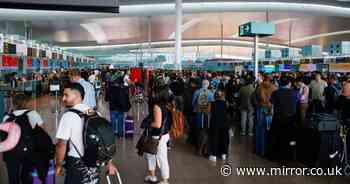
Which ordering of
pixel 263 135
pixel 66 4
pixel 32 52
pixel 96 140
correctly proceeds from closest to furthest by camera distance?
1. pixel 96 140
2. pixel 66 4
3. pixel 263 135
4. pixel 32 52

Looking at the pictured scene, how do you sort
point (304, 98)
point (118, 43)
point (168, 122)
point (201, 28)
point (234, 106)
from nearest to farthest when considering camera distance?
point (168, 122) → point (304, 98) → point (234, 106) → point (201, 28) → point (118, 43)

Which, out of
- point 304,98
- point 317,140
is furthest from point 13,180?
point 304,98

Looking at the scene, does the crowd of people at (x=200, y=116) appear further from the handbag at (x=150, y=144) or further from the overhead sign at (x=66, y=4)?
the overhead sign at (x=66, y=4)

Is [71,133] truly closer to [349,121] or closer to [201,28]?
[349,121]

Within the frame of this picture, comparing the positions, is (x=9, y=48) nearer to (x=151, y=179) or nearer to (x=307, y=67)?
(x=151, y=179)

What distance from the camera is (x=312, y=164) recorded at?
6.12m

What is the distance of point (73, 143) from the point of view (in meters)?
2.92

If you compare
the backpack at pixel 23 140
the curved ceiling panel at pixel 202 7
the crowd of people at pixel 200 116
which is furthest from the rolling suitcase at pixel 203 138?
the curved ceiling panel at pixel 202 7

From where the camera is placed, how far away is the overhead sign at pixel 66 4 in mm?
3981

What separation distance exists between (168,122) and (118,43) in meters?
45.0

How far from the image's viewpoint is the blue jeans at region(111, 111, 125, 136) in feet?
28.8

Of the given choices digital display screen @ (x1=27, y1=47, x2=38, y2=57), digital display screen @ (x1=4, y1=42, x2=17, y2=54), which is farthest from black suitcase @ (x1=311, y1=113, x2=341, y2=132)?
digital display screen @ (x1=27, y1=47, x2=38, y2=57)

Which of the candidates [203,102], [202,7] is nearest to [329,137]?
[203,102]

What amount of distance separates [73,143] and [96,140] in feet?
0.83
